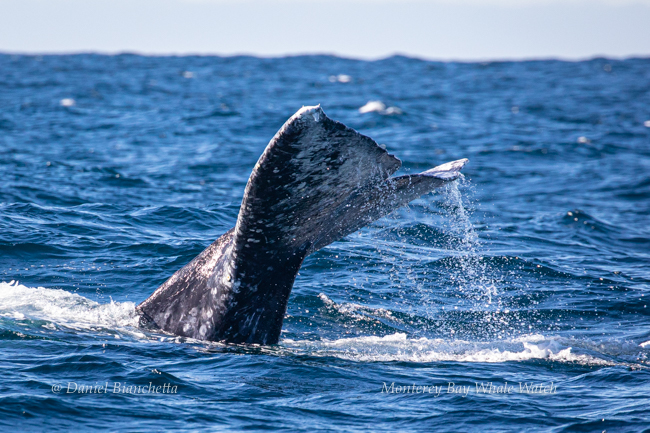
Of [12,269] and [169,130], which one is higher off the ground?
[169,130]

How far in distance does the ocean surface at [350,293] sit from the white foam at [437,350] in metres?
0.03

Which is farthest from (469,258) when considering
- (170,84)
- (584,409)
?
(170,84)

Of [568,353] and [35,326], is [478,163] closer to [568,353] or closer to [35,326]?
[568,353]

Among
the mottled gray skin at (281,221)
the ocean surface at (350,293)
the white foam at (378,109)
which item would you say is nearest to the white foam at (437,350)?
the ocean surface at (350,293)

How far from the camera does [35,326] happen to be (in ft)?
23.7

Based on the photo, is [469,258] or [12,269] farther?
[469,258]

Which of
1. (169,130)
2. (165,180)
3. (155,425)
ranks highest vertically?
(169,130)

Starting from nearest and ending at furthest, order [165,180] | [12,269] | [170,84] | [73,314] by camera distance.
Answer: [73,314], [12,269], [165,180], [170,84]

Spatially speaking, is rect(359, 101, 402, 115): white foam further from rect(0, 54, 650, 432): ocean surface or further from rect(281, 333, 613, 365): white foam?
rect(281, 333, 613, 365): white foam

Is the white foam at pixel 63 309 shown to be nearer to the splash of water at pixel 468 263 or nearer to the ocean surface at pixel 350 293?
the ocean surface at pixel 350 293

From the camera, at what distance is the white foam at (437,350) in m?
7.10

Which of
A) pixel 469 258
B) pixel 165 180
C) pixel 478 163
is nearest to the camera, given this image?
pixel 469 258

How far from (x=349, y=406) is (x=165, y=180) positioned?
12722 mm

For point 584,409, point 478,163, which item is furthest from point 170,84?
point 584,409
